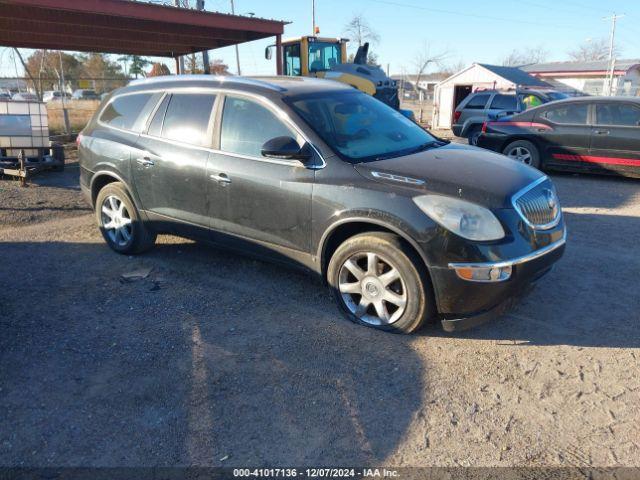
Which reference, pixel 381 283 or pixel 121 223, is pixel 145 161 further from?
pixel 381 283

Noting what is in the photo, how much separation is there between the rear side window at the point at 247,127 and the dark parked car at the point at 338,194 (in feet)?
0.04

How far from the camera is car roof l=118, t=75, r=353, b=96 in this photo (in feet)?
14.8

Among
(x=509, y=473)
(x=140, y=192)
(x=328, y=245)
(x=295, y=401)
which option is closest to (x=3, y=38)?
(x=140, y=192)

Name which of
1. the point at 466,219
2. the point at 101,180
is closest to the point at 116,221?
the point at 101,180

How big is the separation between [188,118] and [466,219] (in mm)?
2850

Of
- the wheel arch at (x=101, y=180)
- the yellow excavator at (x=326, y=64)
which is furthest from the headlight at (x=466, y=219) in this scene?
the yellow excavator at (x=326, y=64)

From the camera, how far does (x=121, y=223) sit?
223 inches

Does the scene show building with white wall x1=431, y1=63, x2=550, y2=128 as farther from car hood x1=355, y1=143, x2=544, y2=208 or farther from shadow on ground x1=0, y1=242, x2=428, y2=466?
shadow on ground x1=0, y1=242, x2=428, y2=466

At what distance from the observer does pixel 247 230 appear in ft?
14.7

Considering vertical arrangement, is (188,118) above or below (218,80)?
below

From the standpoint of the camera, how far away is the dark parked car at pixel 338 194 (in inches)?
138

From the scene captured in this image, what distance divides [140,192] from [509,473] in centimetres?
422

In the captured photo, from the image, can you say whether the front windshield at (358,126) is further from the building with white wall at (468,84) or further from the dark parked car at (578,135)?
the building with white wall at (468,84)

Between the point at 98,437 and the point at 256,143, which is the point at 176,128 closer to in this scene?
the point at 256,143
